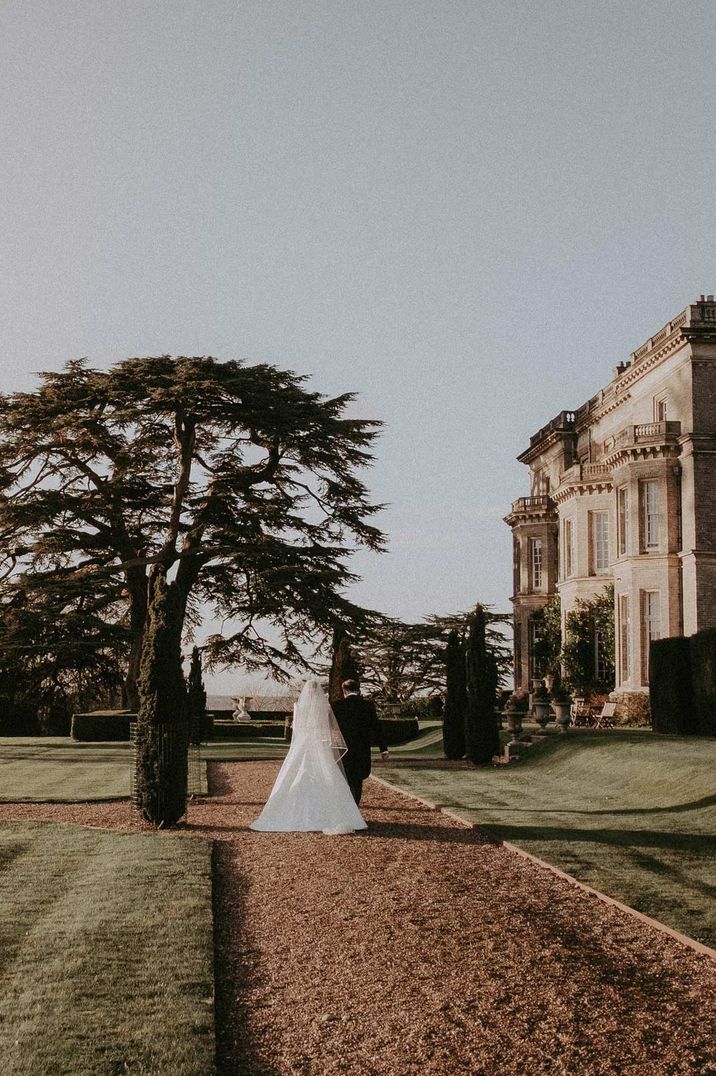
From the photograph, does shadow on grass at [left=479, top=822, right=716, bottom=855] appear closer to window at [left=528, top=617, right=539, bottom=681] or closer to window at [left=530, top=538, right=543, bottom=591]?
window at [left=528, top=617, right=539, bottom=681]

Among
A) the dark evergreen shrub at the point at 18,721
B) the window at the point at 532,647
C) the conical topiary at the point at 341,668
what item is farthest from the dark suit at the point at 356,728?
the window at the point at 532,647

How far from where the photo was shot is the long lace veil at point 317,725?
43.4 feet

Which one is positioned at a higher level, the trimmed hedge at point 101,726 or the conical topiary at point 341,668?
the conical topiary at point 341,668

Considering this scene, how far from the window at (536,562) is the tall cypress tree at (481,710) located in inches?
890

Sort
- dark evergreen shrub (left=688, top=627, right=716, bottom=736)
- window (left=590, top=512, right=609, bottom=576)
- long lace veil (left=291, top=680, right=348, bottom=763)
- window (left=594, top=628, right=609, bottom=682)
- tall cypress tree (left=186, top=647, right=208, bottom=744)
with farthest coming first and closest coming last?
window (left=590, top=512, right=609, bottom=576) → window (left=594, top=628, right=609, bottom=682) → tall cypress tree (left=186, top=647, right=208, bottom=744) → dark evergreen shrub (left=688, top=627, right=716, bottom=736) → long lace veil (left=291, top=680, right=348, bottom=763)

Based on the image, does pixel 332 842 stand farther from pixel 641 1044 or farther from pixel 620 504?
pixel 620 504

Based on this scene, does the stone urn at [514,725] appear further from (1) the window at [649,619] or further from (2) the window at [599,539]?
(2) the window at [599,539]

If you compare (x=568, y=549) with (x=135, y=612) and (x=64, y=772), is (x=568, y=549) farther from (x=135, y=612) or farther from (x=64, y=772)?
(x=64, y=772)

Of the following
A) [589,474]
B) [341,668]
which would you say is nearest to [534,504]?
[589,474]

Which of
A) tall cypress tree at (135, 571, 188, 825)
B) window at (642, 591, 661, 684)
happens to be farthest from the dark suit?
window at (642, 591, 661, 684)

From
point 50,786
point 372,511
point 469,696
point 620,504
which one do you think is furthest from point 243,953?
point 620,504

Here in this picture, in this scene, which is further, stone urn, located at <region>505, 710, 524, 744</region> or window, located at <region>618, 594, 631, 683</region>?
window, located at <region>618, 594, 631, 683</region>

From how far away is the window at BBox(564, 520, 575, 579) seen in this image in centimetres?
3981

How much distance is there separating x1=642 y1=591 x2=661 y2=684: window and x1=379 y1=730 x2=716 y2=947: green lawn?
992 cm
